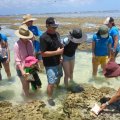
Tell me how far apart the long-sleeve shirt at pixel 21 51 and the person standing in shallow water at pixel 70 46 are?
0.97 m

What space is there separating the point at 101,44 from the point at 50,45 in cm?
212

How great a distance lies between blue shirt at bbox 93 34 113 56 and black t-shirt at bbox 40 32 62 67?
5.61 ft

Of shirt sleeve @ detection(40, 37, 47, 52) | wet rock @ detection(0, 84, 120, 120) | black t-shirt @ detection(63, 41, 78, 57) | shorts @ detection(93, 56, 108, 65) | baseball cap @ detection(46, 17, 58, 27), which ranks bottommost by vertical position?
wet rock @ detection(0, 84, 120, 120)

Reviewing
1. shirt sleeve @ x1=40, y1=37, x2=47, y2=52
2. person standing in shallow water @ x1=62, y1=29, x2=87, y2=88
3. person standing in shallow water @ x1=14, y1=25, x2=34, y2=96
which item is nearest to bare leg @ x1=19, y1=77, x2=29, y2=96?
person standing in shallow water @ x1=14, y1=25, x2=34, y2=96

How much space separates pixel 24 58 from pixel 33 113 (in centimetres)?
132

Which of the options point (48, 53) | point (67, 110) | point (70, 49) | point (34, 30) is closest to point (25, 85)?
point (48, 53)

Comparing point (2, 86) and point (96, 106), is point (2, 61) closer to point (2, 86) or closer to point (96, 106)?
point (2, 86)

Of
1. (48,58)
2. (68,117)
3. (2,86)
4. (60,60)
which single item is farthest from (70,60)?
(2,86)

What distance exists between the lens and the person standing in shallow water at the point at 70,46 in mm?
6559

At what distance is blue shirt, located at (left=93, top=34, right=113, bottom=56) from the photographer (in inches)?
311

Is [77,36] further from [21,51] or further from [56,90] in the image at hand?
[56,90]

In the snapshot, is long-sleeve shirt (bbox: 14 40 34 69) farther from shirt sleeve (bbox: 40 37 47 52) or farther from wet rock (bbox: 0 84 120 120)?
wet rock (bbox: 0 84 120 120)

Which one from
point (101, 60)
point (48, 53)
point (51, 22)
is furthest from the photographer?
point (101, 60)

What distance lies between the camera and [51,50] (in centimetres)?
643
